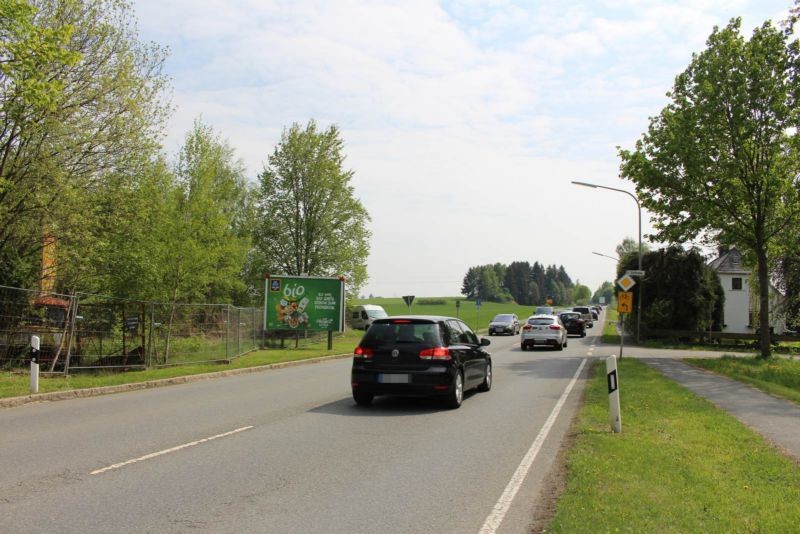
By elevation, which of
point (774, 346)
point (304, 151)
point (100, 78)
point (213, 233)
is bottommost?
point (774, 346)

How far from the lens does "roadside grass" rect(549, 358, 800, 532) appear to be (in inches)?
193

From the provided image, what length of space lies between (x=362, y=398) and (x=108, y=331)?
29.7 feet

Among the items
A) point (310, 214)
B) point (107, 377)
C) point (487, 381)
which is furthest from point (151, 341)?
point (310, 214)

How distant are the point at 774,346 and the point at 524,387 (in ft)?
92.1

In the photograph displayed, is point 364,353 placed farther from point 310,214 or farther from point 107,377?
point 310,214

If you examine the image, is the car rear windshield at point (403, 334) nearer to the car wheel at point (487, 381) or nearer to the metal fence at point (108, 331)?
the car wheel at point (487, 381)

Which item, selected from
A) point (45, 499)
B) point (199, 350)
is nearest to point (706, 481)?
point (45, 499)

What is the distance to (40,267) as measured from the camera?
66.8 feet

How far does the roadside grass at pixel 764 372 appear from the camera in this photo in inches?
568

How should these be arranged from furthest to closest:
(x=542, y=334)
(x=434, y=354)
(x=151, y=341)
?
(x=542, y=334) → (x=151, y=341) → (x=434, y=354)

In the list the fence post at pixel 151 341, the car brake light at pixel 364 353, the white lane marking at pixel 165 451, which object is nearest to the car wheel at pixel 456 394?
the car brake light at pixel 364 353

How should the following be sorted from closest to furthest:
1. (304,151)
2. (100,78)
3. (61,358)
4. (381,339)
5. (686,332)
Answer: (381,339)
(61,358)
(100,78)
(686,332)
(304,151)

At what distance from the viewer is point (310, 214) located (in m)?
45.3

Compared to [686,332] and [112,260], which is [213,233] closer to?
[112,260]
